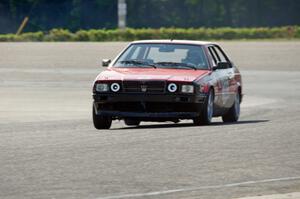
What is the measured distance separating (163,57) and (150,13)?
8122cm

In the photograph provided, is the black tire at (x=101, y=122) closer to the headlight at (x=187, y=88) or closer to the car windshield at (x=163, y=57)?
the car windshield at (x=163, y=57)

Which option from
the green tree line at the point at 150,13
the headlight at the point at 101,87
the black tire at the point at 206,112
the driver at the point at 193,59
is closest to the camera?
the headlight at the point at 101,87

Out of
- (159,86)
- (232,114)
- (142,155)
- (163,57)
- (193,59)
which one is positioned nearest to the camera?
(142,155)

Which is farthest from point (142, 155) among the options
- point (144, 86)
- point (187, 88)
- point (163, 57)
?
point (163, 57)

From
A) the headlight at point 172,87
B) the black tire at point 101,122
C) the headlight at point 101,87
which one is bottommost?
the black tire at point 101,122

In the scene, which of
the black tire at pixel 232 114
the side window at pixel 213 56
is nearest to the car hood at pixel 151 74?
the side window at pixel 213 56

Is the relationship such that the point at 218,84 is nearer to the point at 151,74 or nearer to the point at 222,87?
the point at 222,87

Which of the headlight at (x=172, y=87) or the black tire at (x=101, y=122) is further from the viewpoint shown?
the black tire at (x=101, y=122)

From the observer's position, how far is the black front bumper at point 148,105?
17672mm

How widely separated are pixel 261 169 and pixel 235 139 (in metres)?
3.32

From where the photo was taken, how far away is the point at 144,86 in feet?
58.0

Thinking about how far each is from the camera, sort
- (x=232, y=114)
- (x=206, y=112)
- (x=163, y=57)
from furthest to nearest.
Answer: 1. (x=232, y=114)
2. (x=163, y=57)
3. (x=206, y=112)

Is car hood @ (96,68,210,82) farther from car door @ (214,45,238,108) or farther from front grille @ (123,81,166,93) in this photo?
car door @ (214,45,238,108)

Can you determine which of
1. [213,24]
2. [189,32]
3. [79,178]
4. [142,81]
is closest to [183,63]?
[142,81]
